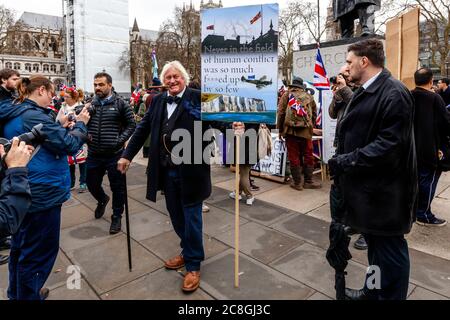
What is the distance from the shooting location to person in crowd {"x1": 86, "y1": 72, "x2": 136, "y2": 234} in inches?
176

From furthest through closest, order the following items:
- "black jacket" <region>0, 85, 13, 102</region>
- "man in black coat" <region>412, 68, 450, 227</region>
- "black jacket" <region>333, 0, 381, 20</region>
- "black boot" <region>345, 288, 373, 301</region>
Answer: "black jacket" <region>333, 0, 381, 20</region> < "man in black coat" <region>412, 68, 450, 227</region> < "black jacket" <region>0, 85, 13, 102</region> < "black boot" <region>345, 288, 373, 301</region>

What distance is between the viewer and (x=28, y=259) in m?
2.59

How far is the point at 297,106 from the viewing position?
19.7ft

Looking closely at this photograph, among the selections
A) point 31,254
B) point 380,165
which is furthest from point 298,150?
point 31,254

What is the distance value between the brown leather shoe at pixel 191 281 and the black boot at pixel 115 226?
1661 millimetres

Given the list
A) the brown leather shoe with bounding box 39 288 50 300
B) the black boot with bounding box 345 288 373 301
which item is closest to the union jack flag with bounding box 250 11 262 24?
the black boot with bounding box 345 288 373 301

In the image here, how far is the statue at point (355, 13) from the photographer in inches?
269

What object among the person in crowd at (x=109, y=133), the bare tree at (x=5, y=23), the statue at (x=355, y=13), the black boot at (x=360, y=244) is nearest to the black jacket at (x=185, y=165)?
the person in crowd at (x=109, y=133)

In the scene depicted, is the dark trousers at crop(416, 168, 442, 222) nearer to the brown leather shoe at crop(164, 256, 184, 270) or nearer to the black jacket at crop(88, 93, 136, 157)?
the brown leather shoe at crop(164, 256, 184, 270)

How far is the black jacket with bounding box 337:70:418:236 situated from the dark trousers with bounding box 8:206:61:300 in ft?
7.69

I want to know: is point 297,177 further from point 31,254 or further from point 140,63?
point 140,63

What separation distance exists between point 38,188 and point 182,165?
1188mm
